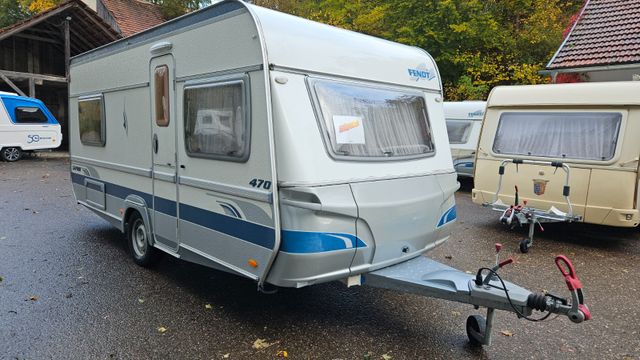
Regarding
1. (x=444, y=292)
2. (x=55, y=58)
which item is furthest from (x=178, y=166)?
(x=55, y=58)

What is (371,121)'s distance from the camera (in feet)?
13.0

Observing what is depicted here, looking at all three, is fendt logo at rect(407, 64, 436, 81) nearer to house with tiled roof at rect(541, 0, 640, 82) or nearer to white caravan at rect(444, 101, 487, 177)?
white caravan at rect(444, 101, 487, 177)

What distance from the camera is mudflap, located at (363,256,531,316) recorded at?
315cm

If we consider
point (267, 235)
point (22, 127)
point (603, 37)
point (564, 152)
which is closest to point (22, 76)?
point (22, 127)

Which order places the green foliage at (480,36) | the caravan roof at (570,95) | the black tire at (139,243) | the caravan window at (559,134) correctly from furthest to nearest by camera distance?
the green foliage at (480,36) < the caravan window at (559,134) < the caravan roof at (570,95) < the black tire at (139,243)

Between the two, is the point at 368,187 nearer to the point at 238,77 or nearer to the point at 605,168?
the point at 238,77

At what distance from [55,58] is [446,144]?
2120cm

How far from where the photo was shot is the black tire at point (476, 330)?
3.50 meters

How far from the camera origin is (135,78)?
503 cm

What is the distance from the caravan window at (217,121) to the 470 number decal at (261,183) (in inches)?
8.0

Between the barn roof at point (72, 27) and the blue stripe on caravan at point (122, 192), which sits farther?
the barn roof at point (72, 27)

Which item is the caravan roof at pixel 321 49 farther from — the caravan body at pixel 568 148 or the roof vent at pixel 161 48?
the caravan body at pixel 568 148

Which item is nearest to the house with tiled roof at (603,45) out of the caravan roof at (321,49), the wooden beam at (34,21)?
the caravan roof at (321,49)

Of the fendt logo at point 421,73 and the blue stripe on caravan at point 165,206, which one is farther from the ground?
the fendt logo at point 421,73
